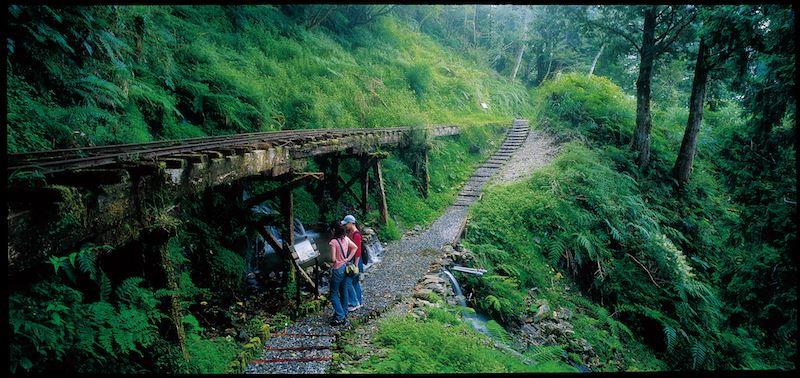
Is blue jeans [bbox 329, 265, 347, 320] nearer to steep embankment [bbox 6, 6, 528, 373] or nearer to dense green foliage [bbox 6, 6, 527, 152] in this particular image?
steep embankment [bbox 6, 6, 528, 373]

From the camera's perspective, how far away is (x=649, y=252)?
9.88 m

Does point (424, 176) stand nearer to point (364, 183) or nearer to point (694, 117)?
point (364, 183)

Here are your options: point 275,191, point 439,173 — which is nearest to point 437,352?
point 275,191

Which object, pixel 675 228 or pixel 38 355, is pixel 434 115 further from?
pixel 38 355

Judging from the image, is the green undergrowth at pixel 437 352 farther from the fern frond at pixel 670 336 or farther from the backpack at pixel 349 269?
the fern frond at pixel 670 336

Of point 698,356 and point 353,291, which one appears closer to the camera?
point 353,291

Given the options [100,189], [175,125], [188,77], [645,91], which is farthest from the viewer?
[645,91]

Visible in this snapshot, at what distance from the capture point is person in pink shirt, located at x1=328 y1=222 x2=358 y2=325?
19.9ft

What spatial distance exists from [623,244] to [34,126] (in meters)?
12.1

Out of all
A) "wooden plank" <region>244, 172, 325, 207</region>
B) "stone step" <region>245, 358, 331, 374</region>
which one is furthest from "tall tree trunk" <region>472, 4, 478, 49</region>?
"stone step" <region>245, 358, 331, 374</region>

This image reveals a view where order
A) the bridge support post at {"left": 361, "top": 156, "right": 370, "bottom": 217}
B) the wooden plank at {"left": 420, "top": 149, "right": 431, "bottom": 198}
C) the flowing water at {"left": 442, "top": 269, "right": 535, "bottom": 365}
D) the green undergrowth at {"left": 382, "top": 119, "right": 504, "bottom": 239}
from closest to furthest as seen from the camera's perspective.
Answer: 1. the flowing water at {"left": 442, "top": 269, "right": 535, "bottom": 365}
2. the bridge support post at {"left": 361, "top": 156, "right": 370, "bottom": 217}
3. the green undergrowth at {"left": 382, "top": 119, "right": 504, "bottom": 239}
4. the wooden plank at {"left": 420, "top": 149, "right": 431, "bottom": 198}

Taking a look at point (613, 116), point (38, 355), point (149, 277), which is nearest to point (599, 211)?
point (613, 116)

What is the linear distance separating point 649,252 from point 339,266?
27.1 ft

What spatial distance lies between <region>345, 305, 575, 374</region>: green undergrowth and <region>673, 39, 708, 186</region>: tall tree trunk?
459 inches
